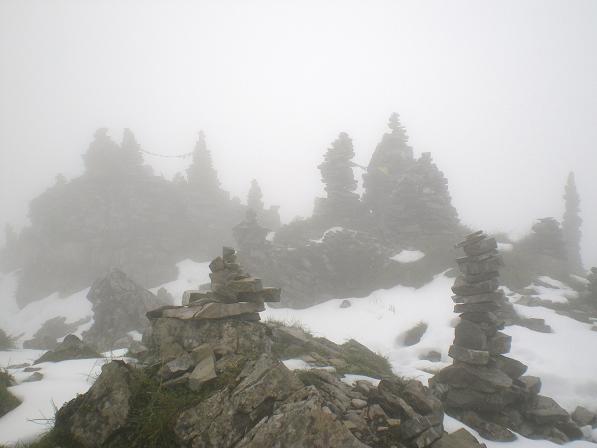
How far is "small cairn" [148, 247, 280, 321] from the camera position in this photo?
8539mm

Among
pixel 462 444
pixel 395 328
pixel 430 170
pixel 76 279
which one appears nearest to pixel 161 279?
pixel 76 279

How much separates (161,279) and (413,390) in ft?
131

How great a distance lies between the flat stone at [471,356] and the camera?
12.2m

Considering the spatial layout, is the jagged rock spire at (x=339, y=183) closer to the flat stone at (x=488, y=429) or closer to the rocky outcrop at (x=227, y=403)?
the flat stone at (x=488, y=429)

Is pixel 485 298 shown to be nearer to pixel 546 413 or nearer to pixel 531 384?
pixel 531 384

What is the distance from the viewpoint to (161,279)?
42219 millimetres

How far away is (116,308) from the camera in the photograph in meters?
28.1

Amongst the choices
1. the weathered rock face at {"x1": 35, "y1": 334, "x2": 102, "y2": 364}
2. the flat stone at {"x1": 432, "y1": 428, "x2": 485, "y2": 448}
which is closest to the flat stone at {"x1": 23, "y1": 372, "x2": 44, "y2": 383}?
the weathered rock face at {"x1": 35, "y1": 334, "x2": 102, "y2": 364}

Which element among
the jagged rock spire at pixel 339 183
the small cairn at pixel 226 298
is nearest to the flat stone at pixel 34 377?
the small cairn at pixel 226 298

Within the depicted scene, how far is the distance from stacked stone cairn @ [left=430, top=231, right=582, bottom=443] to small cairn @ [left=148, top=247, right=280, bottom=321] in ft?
25.2

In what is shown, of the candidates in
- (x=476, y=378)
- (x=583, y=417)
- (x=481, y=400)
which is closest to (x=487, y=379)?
(x=476, y=378)

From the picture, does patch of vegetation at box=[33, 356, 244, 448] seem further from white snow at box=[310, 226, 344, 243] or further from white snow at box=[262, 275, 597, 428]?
white snow at box=[310, 226, 344, 243]

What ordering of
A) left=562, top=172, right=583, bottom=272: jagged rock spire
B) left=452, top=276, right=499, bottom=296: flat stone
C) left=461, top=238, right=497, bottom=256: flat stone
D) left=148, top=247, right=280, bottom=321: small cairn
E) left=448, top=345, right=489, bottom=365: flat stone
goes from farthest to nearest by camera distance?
left=562, top=172, right=583, bottom=272: jagged rock spire, left=461, top=238, right=497, bottom=256: flat stone, left=452, top=276, right=499, bottom=296: flat stone, left=448, top=345, right=489, bottom=365: flat stone, left=148, top=247, right=280, bottom=321: small cairn

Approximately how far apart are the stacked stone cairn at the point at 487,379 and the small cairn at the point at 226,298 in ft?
25.2
